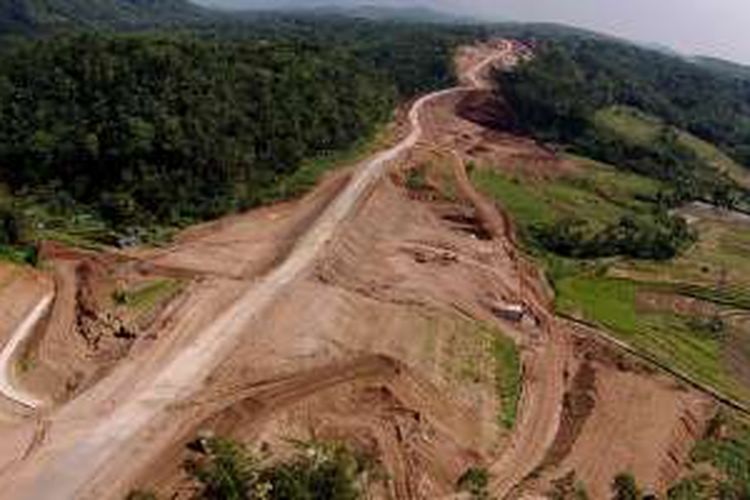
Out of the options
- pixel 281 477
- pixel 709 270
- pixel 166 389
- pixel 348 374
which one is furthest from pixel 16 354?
pixel 709 270

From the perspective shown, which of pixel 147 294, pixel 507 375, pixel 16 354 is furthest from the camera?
pixel 507 375

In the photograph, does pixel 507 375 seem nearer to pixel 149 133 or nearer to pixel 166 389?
pixel 166 389

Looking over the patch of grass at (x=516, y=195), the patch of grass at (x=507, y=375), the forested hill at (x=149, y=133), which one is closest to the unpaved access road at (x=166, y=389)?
the forested hill at (x=149, y=133)

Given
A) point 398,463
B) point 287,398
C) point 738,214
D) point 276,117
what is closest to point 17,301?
point 287,398

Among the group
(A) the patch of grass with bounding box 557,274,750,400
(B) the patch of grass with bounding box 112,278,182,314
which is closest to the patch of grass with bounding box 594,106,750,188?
(A) the patch of grass with bounding box 557,274,750,400

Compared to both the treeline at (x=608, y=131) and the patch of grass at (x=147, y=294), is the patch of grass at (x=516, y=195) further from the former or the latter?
the patch of grass at (x=147, y=294)

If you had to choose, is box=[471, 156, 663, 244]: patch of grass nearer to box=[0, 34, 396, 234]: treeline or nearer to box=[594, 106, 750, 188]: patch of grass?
box=[0, 34, 396, 234]: treeline
